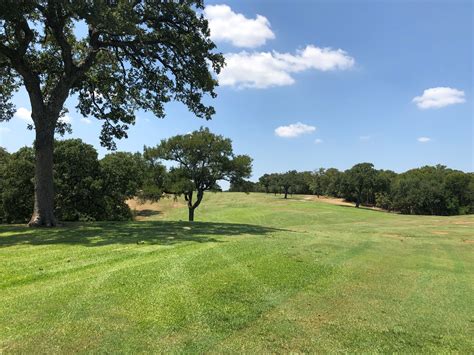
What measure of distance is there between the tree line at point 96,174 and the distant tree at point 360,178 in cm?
6010

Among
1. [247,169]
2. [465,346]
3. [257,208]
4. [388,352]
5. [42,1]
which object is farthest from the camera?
[257,208]

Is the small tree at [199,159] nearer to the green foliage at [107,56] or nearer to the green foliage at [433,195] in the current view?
the green foliage at [107,56]

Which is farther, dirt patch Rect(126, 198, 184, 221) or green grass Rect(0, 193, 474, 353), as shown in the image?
dirt patch Rect(126, 198, 184, 221)

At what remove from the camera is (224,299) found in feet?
20.8

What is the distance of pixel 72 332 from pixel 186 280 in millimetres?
2772

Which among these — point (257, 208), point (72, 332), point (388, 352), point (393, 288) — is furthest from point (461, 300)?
point (257, 208)

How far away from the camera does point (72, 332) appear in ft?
15.8

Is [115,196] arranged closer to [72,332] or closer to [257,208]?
[257,208]

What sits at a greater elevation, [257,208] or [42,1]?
[42,1]

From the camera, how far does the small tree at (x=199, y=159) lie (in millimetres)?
37969

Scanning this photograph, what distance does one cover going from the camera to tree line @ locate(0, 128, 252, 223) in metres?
38.2

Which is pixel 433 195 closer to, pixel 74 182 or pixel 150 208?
pixel 150 208

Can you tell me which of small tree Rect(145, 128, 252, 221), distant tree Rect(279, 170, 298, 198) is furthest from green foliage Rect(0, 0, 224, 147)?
distant tree Rect(279, 170, 298, 198)

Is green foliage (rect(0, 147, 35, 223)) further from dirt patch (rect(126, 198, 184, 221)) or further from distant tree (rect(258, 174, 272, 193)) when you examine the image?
distant tree (rect(258, 174, 272, 193))
